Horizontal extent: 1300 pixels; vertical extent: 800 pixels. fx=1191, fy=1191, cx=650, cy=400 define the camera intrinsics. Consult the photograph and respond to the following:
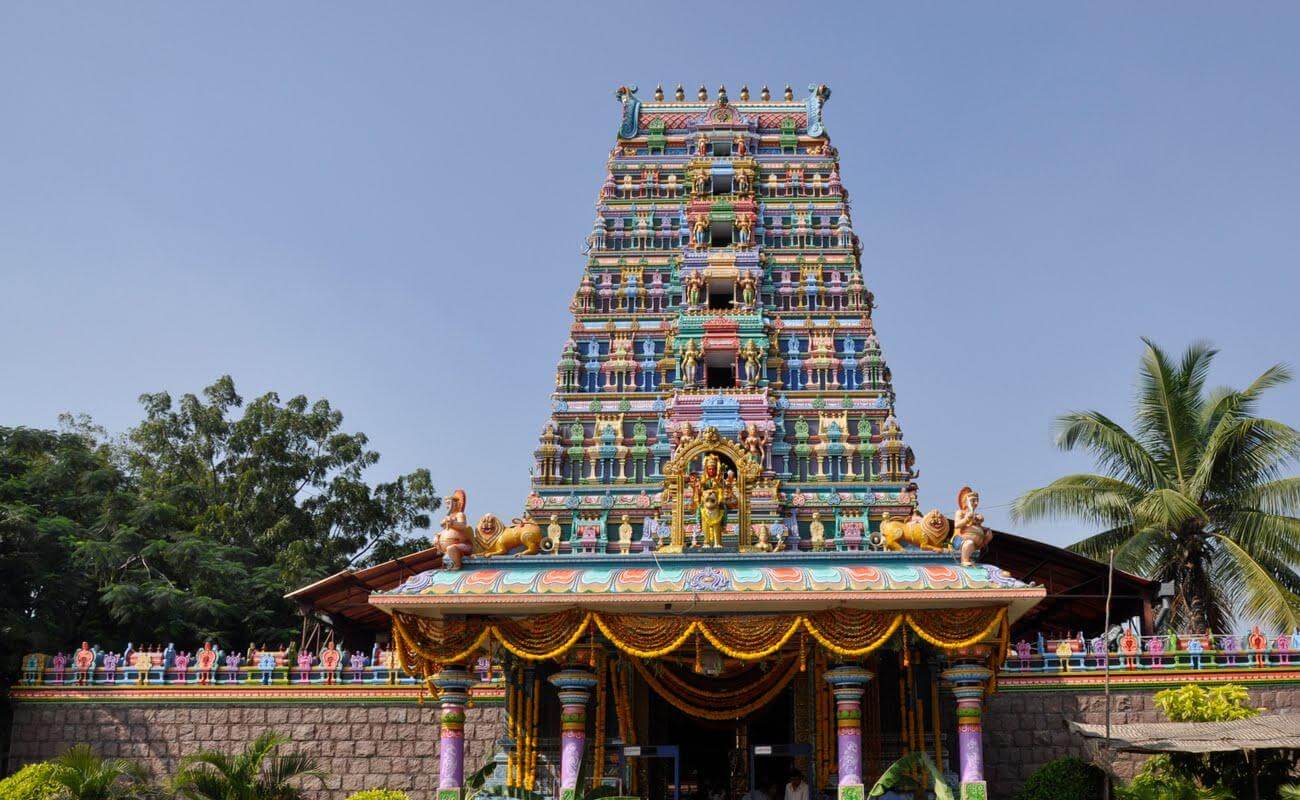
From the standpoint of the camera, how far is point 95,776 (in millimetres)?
18328

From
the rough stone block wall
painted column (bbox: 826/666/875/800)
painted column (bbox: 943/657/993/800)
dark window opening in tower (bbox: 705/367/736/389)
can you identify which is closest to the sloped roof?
painted column (bbox: 943/657/993/800)

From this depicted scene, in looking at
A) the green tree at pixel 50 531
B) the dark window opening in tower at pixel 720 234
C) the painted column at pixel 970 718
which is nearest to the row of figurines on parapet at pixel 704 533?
the painted column at pixel 970 718

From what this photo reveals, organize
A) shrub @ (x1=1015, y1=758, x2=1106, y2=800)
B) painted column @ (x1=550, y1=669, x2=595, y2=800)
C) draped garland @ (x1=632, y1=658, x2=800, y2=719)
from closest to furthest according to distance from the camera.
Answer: painted column @ (x1=550, y1=669, x2=595, y2=800), shrub @ (x1=1015, y1=758, x2=1106, y2=800), draped garland @ (x1=632, y1=658, x2=800, y2=719)

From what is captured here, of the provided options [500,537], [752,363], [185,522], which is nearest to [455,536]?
[500,537]

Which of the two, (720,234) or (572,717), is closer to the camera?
(572,717)

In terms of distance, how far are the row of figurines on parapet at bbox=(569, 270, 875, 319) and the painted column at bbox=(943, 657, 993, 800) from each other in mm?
10069

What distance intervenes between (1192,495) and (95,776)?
21.6 metres

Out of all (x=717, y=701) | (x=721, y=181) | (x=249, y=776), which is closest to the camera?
(x=249, y=776)

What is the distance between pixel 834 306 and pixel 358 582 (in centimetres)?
1140

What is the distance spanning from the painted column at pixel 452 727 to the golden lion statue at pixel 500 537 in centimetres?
170

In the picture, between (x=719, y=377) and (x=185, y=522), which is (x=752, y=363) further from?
(x=185, y=522)

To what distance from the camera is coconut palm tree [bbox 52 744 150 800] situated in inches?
714

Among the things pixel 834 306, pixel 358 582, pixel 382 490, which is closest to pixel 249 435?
pixel 382 490

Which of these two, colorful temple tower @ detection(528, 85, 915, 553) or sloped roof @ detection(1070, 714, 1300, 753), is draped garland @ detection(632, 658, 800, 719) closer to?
colorful temple tower @ detection(528, 85, 915, 553)
